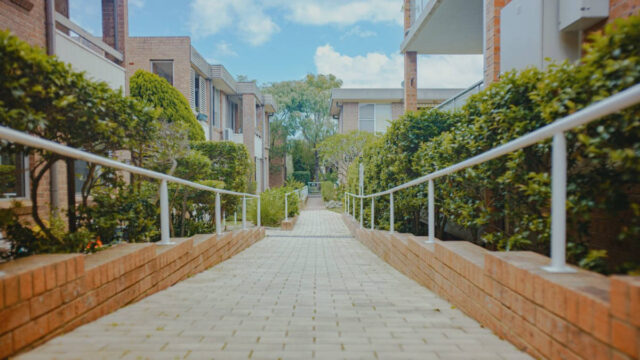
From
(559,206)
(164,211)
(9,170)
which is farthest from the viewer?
(164,211)

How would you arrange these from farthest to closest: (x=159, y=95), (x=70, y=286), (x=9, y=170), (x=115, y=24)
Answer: (x=159, y=95)
(x=115, y=24)
(x=9, y=170)
(x=70, y=286)

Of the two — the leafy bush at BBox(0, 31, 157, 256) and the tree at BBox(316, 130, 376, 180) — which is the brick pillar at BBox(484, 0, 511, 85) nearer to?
the leafy bush at BBox(0, 31, 157, 256)

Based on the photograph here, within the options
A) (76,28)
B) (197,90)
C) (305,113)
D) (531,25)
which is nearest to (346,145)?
(197,90)

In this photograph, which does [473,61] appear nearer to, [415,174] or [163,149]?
[415,174]

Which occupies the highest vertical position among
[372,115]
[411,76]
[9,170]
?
[372,115]

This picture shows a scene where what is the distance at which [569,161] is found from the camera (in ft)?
8.93

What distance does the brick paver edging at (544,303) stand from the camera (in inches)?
56.9

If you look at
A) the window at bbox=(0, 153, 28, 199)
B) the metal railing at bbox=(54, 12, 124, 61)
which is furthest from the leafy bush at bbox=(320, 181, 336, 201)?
the window at bbox=(0, 153, 28, 199)

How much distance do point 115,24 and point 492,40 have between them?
905 cm

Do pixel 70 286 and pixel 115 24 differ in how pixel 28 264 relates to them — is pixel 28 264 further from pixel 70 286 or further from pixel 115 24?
pixel 115 24

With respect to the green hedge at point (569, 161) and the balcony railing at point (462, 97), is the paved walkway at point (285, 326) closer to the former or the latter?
the green hedge at point (569, 161)

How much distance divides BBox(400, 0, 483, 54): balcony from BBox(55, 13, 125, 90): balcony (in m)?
6.84

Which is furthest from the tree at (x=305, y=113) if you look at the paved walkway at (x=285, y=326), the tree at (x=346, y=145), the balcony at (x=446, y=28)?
the paved walkway at (x=285, y=326)

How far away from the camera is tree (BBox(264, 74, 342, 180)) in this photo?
38062 mm
